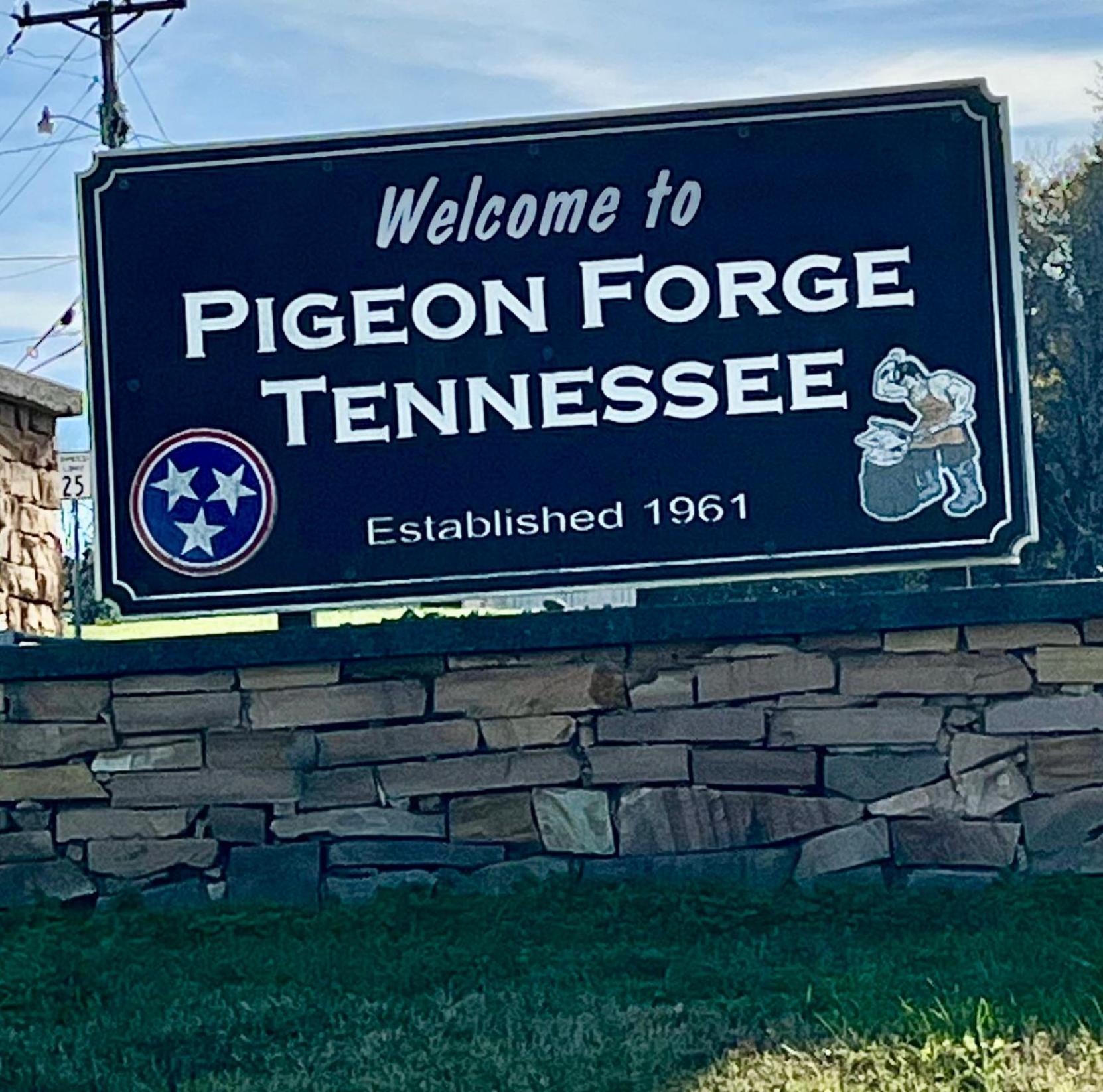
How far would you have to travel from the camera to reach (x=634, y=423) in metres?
7.92

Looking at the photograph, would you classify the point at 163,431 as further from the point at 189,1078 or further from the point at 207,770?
the point at 189,1078

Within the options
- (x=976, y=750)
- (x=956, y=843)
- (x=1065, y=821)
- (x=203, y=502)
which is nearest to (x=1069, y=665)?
(x=976, y=750)

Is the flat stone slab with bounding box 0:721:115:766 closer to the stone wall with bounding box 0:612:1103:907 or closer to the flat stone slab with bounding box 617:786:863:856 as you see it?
the stone wall with bounding box 0:612:1103:907

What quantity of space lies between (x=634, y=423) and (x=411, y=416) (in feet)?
2.91

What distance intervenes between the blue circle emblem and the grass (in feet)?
4.70

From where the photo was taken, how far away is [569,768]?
7.59 m

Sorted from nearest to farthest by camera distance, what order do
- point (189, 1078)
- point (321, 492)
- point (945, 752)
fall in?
point (189, 1078)
point (945, 752)
point (321, 492)

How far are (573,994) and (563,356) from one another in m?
2.77

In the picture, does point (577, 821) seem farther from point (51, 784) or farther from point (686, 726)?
point (51, 784)

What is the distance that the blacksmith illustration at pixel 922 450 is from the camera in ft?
25.6

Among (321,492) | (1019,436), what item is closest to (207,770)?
(321,492)

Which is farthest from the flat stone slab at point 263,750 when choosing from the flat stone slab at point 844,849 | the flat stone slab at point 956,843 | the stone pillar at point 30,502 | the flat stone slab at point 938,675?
the stone pillar at point 30,502

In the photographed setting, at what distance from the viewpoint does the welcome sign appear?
25.8ft

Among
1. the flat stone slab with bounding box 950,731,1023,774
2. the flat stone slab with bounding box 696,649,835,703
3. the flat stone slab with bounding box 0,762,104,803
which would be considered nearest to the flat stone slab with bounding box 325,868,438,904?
the flat stone slab with bounding box 0,762,104,803
